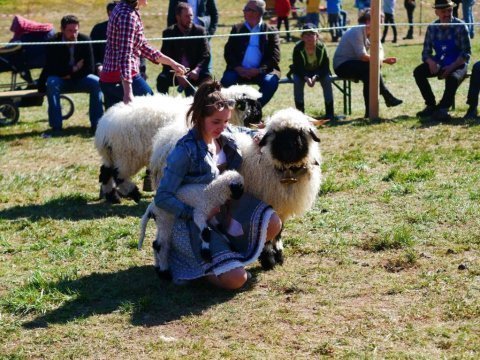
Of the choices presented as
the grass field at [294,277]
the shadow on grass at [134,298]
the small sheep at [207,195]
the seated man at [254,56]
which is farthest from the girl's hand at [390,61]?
the shadow on grass at [134,298]

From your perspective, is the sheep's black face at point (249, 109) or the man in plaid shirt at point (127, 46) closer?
the sheep's black face at point (249, 109)

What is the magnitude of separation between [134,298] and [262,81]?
650cm

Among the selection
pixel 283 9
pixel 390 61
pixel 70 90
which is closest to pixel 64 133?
pixel 70 90

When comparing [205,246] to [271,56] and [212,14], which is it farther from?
[212,14]

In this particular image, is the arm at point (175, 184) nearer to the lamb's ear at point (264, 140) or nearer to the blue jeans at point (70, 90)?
the lamb's ear at point (264, 140)

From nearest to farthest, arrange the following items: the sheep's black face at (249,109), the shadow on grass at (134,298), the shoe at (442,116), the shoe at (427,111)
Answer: the shadow on grass at (134,298) < the sheep's black face at (249,109) < the shoe at (442,116) < the shoe at (427,111)

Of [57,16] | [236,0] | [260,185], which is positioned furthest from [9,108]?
[236,0]

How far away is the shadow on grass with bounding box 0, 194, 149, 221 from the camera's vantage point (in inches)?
295

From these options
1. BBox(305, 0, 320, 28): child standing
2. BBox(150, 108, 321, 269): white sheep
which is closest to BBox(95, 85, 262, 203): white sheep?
BBox(150, 108, 321, 269): white sheep

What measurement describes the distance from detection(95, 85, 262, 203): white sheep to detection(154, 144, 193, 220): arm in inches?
77.8

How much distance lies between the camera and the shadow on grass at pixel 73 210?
295 inches

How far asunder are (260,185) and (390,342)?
1810mm

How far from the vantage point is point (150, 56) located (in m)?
8.28

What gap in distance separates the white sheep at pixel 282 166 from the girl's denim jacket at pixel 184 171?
525 mm
